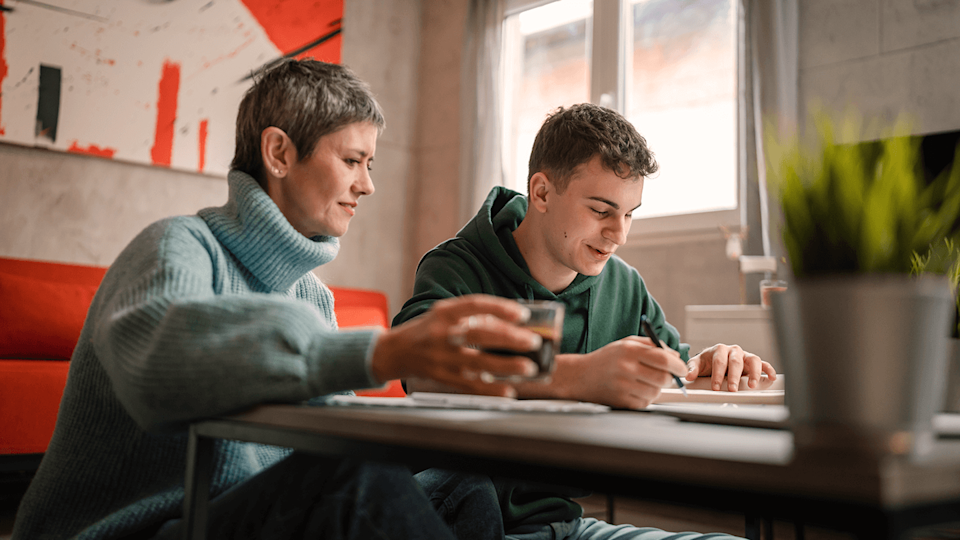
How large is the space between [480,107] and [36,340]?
2740 millimetres

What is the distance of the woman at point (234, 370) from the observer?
60cm

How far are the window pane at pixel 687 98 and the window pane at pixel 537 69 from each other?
394 millimetres

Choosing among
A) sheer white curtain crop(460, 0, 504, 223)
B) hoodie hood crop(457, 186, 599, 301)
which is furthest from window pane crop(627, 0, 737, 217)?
hoodie hood crop(457, 186, 599, 301)

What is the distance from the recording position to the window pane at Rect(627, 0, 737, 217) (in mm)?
3539

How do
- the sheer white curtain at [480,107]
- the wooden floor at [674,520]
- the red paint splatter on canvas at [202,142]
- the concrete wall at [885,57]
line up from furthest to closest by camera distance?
the sheer white curtain at [480,107] < the red paint splatter on canvas at [202,142] < the concrete wall at [885,57] < the wooden floor at [674,520]

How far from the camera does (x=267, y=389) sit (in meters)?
0.61

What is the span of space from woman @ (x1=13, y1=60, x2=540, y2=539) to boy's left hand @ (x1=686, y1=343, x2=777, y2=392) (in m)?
0.65

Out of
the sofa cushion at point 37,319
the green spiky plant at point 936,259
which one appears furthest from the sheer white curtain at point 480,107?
the green spiky plant at point 936,259

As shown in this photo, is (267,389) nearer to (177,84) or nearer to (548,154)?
(548,154)

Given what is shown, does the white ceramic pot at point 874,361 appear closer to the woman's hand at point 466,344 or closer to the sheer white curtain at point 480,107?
the woman's hand at point 466,344

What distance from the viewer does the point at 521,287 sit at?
4.90ft

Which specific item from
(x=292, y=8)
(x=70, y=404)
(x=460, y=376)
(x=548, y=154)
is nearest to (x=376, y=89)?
(x=292, y=8)

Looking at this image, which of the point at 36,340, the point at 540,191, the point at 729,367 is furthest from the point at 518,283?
the point at 36,340

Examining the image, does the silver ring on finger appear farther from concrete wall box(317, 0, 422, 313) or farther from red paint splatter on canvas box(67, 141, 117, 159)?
concrete wall box(317, 0, 422, 313)
